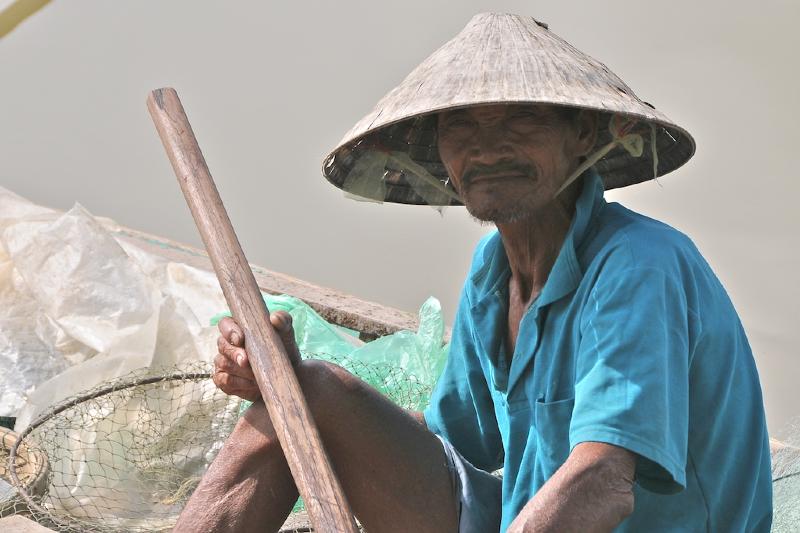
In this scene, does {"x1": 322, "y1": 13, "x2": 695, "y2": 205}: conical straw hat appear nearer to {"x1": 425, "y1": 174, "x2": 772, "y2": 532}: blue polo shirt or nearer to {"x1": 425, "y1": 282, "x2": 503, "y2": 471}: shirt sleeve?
{"x1": 425, "y1": 174, "x2": 772, "y2": 532}: blue polo shirt

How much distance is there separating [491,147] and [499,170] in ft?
0.13

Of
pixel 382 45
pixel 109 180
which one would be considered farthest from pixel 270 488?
pixel 109 180

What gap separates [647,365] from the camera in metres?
1.63

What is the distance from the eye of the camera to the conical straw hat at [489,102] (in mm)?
1798

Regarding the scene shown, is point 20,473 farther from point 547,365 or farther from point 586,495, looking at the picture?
point 586,495

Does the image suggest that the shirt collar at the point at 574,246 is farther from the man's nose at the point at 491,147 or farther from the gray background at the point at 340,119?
the gray background at the point at 340,119

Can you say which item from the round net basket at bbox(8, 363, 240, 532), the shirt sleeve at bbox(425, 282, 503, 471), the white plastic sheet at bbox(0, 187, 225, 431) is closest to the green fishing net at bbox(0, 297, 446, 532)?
the round net basket at bbox(8, 363, 240, 532)

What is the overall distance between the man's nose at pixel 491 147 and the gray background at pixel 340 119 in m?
2.23

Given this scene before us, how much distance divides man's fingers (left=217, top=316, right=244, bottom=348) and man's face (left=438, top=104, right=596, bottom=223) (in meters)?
0.44

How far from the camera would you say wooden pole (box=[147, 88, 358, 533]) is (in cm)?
167

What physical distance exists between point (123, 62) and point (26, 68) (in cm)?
56

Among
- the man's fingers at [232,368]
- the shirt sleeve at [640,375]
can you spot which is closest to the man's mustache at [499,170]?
the shirt sleeve at [640,375]

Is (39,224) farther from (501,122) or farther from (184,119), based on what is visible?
(501,122)

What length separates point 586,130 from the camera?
2000mm
